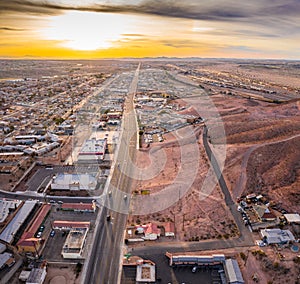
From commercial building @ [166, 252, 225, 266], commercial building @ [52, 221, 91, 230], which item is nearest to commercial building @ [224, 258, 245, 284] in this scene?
commercial building @ [166, 252, 225, 266]

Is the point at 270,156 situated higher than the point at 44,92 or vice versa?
the point at 44,92

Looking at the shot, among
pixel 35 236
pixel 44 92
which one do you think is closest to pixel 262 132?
pixel 35 236

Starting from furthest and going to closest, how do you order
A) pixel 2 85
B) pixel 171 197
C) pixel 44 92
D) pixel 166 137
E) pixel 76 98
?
1. pixel 2 85
2. pixel 44 92
3. pixel 76 98
4. pixel 166 137
5. pixel 171 197

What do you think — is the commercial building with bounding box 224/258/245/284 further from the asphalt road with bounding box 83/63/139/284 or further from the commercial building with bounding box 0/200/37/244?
the commercial building with bounding box 0/200/37/244

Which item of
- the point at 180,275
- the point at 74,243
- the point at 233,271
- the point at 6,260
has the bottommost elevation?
the point at 180,275

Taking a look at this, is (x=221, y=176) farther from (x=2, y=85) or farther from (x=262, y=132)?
(x=2, y=85)

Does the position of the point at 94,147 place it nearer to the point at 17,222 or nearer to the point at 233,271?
the point at 17,222

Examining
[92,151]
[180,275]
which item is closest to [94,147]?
[92,151]
